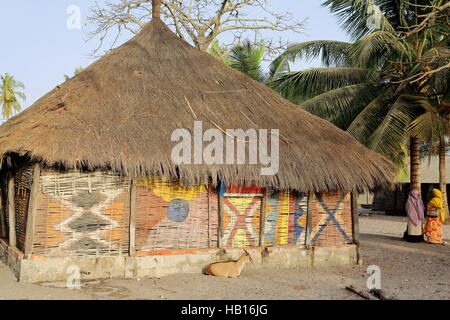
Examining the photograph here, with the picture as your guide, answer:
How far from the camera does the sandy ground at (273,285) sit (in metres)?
7.43

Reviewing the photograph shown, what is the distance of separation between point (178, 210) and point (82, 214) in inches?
64.7

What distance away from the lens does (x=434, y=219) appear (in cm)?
1362

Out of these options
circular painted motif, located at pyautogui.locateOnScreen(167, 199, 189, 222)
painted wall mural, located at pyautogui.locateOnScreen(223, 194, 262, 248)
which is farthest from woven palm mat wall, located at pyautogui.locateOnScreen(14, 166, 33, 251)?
painted wall mural, located at pyautogui.locateOnScreen(223, 194, 262, 248)

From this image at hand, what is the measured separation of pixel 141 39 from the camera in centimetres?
1140

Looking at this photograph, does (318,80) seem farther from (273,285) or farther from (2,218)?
(2,218)

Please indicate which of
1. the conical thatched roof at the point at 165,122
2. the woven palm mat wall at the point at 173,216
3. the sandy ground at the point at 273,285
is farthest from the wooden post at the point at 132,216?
the sandy ground at the point at 273,285

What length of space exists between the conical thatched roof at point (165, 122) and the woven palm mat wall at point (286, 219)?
0.68 metres

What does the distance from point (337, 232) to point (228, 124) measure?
10.3 ft

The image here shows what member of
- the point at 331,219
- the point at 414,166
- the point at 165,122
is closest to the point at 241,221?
the point at 331,219

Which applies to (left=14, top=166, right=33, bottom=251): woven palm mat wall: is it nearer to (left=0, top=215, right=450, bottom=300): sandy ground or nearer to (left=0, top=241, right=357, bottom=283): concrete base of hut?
(left=0, top=241, right=357, bottom=283): concrete base of hut

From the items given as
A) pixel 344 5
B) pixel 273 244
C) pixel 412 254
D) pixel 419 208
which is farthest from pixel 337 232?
pixel 344 5

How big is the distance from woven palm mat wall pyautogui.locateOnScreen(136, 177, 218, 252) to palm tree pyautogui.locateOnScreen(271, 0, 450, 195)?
6.17 metres

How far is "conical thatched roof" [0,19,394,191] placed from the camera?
27.0ft

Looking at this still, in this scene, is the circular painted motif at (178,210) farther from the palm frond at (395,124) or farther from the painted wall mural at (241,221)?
the palm frond at (395,124)
